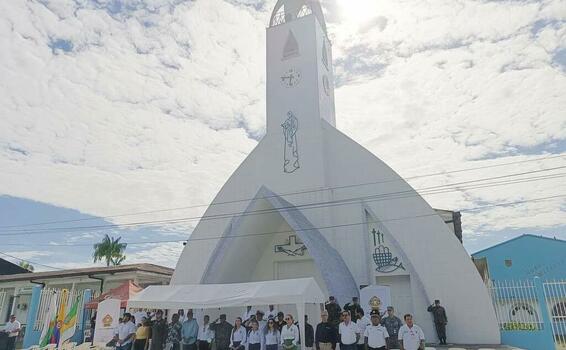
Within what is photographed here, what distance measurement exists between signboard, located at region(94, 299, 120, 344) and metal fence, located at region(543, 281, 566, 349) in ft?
41.2

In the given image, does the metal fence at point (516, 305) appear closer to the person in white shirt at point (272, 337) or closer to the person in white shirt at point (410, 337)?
the person in white shirt at point (410, 337)

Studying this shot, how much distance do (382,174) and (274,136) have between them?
15.2 ft

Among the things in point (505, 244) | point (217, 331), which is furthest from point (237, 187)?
point (505, 244)

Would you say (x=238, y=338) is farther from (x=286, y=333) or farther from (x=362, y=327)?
(x=362, y=327)

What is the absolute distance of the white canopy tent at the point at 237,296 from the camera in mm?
10281

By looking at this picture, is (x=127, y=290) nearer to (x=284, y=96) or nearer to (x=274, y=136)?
(x=274, y=136)

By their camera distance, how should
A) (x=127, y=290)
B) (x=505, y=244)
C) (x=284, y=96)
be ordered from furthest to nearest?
(x=505, y=244) → (x=284, y=96) → (x=127, y=290)

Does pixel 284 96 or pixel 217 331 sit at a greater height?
pixel 284 96

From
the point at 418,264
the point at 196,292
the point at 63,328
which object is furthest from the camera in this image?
the point at 63,328

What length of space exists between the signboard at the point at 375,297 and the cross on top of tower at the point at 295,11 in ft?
39.4

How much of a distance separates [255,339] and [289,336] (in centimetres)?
114

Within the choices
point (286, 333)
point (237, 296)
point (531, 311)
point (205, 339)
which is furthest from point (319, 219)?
point (531, 311)

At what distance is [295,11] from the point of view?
1952 cm

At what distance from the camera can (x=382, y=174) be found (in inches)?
591
